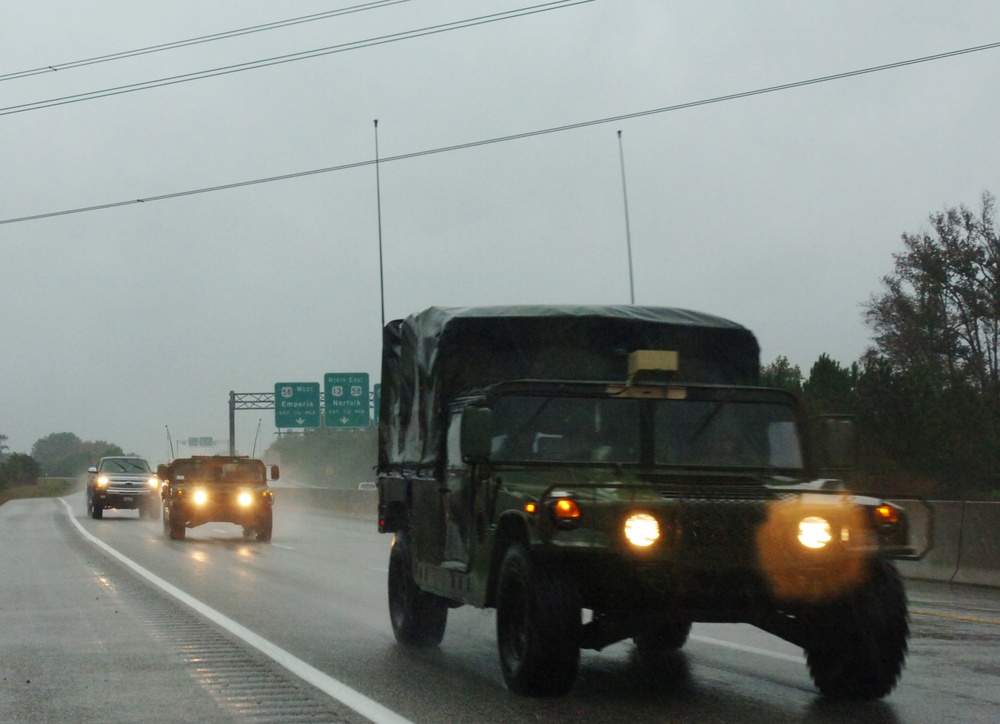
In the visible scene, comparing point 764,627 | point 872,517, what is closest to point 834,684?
point 764,627

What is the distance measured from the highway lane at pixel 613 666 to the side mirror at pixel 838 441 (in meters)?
1.37

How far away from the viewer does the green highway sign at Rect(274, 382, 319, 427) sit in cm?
6053

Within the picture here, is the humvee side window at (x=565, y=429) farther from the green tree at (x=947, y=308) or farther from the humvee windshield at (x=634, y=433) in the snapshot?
the green tree at (x=947, y=308)

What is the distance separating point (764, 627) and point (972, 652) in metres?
3.13

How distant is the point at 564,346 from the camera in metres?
9.91

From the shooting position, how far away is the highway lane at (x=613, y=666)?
774cm

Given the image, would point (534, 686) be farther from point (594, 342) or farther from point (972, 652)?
point (972, 652)

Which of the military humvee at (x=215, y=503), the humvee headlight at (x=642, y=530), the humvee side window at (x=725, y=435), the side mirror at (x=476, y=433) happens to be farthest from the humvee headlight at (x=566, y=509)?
the military humvee at (x=215, y=503)

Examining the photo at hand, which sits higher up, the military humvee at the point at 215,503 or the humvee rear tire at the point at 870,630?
the military humvee at the point at 215,503

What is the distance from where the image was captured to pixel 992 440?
59.5 m

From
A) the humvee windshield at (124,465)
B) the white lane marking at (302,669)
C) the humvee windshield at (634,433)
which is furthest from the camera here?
the humvee windshield at (124,465)

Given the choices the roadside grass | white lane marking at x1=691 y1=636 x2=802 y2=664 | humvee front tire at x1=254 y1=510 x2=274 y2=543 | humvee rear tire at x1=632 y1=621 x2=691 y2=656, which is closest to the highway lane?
white lane marking at x1=691 y1=636 x2=802 y2=664

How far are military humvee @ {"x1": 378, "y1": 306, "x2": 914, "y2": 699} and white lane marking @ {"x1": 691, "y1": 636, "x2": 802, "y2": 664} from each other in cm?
61

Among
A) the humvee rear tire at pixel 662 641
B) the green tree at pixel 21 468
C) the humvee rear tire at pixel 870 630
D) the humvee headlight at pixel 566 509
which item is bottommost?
the humvee rear tire at pixel 662 641
